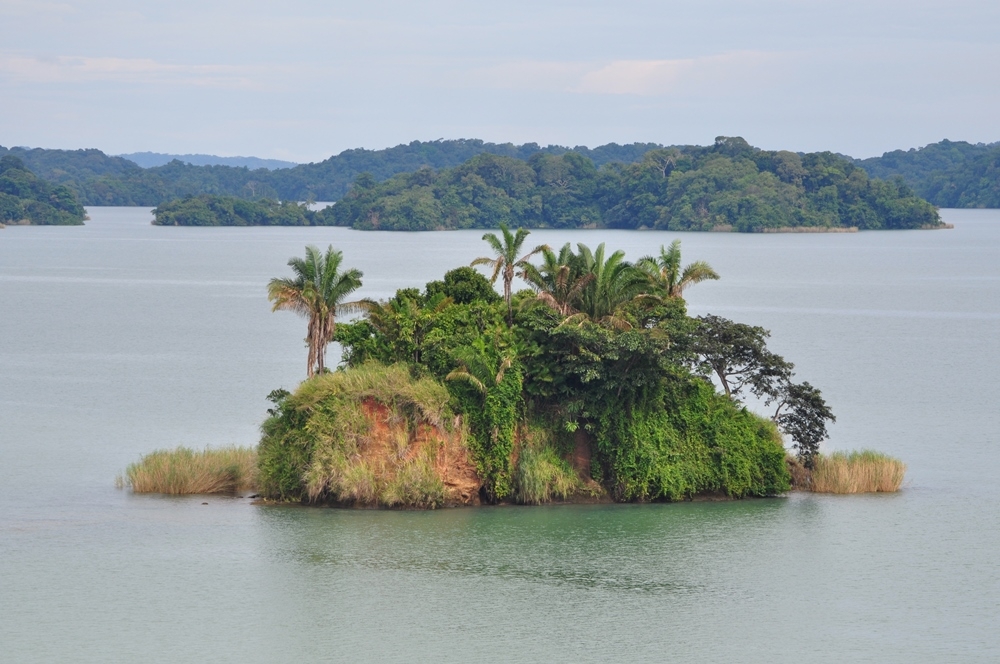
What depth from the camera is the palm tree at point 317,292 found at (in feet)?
132

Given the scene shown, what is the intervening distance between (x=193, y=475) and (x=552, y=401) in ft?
34.5

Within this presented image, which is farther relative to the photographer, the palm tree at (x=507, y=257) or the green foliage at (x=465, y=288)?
the green foliage at (x=465, y=288)

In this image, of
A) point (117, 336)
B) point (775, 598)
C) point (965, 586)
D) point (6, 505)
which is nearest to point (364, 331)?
point (6, 505)

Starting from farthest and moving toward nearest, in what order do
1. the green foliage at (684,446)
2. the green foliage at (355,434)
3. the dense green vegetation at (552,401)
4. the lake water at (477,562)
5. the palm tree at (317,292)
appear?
the palm tree at (317,292) → the green foliage at (684,446) → the dense green vegetation at (552,401) → the green foliage at (355,434) → the lake water at (477,562)

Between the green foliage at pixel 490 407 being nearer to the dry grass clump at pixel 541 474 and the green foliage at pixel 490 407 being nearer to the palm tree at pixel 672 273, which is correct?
the dry grass clump at pixel 541 474

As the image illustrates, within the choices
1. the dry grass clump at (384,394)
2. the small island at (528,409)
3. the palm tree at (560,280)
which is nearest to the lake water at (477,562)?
the small island at (528,409)

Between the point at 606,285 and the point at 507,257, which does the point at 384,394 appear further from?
the point at 606,285

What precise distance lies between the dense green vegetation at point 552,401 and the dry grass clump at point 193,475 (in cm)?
208

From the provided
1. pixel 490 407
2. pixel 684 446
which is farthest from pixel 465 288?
pixel 684 446

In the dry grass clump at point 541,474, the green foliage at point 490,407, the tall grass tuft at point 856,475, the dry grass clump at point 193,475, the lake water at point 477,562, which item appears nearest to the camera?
the lake water at point 477,562

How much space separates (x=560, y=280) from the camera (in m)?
40.3

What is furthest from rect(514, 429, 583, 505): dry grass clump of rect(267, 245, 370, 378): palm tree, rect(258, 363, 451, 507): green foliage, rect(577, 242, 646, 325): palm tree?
rect(267, 245, 370, 378): palm tree

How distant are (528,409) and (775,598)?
9913 millimetres

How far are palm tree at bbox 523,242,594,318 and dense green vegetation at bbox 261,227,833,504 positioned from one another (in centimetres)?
4
